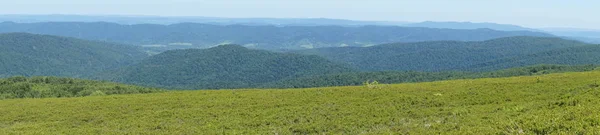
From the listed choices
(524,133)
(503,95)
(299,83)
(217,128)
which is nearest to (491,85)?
(503,95)

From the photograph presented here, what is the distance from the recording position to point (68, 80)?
91.3 m

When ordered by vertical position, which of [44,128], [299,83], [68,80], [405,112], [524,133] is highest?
[524,133]

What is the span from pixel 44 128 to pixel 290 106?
17177 millimetres

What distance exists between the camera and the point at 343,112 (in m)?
30.0

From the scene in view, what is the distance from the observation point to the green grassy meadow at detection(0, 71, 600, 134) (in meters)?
21.7

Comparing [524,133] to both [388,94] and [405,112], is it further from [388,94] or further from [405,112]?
[388,94]

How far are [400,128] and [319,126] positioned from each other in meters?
4.95

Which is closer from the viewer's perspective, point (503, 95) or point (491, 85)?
point (503, 95)

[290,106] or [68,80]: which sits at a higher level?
[290,106]

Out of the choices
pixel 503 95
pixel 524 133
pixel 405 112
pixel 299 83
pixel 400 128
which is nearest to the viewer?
pixel 524 133

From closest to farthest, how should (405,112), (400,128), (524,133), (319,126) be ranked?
(524,133), (400,128), (319,126), (405,112)

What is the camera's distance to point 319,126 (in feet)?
85.4

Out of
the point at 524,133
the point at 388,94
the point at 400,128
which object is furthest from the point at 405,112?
the point at 524,133

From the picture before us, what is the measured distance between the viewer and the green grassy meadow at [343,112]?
2166cm
